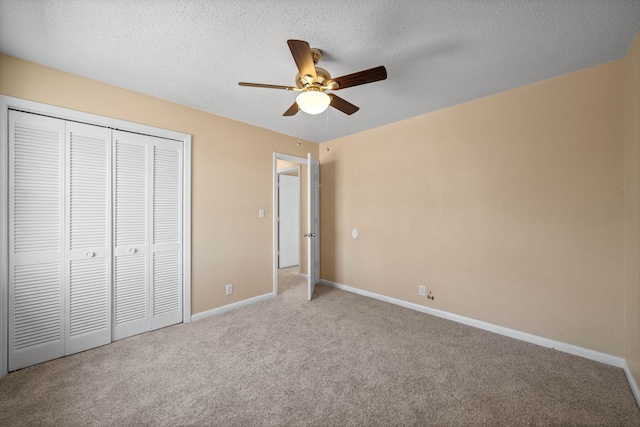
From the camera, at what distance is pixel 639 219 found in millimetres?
1715

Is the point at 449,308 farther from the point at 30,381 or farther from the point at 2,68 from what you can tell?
the point at 2,68

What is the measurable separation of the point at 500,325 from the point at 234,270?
315cm

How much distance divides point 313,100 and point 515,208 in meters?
2.29

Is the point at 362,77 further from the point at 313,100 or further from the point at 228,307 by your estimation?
the point at 228,307

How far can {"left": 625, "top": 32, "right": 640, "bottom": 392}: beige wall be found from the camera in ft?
5.70

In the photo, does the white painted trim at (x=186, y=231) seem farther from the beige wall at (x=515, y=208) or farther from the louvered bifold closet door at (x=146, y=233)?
the beige wall at (x=515, y=208)

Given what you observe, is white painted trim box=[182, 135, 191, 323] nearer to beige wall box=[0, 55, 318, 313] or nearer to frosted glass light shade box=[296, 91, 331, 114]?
beige wall box=[0, 55, 318, 313]

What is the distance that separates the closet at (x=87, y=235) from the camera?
6.67 feet

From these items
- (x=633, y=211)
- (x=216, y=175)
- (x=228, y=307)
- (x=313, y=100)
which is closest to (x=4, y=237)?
(x=216, y=175)

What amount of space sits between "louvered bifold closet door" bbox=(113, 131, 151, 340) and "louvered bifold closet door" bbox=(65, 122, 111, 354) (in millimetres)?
74

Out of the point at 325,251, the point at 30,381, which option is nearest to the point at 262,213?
the point at 325,251

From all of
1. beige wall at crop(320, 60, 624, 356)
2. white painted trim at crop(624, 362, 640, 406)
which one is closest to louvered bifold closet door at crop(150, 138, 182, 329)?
beige wall at crop(320, 60, 624, 356)

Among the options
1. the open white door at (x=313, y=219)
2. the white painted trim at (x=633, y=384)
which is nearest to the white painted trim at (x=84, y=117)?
the open white door at (x=313, y=219)

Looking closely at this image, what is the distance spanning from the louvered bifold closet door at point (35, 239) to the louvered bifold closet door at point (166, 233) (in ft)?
2.30
